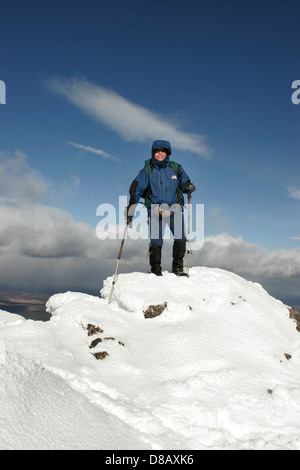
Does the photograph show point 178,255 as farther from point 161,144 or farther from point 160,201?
point 161,144

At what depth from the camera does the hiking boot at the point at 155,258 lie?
9307 mm

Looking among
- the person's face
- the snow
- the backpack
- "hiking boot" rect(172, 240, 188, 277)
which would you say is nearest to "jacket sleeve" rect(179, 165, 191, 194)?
the backpack

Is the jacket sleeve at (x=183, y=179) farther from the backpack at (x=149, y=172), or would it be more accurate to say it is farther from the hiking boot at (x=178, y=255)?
the hiking boot at (x=178, y=255)

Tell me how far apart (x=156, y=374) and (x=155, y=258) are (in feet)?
14.3

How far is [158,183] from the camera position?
9375 millimetres

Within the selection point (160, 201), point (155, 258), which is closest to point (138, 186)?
point (160, 201)

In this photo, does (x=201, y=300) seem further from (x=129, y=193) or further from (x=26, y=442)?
(x=26, y=442)

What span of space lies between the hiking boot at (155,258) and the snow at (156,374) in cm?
95

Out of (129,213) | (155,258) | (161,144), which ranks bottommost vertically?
(155,258)

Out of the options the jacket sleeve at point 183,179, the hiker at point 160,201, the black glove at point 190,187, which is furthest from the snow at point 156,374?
the jacket sleeve at point 183,179

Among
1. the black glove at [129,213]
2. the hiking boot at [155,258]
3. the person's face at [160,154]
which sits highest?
the person's face at [160,154]
